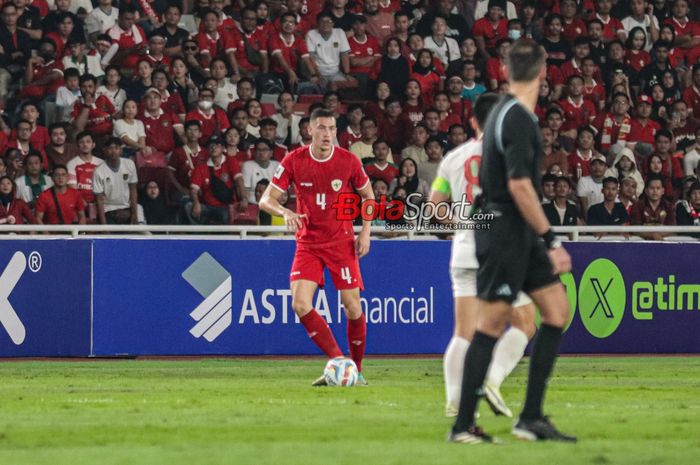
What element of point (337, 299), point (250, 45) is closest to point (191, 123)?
point (250, 45)

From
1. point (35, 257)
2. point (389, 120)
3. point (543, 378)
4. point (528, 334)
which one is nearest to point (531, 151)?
point (543, 378)

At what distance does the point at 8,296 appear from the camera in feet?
55.8

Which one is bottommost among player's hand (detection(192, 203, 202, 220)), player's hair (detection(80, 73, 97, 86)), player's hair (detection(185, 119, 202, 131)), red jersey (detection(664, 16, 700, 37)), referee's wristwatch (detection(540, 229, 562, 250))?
player's hand (detection(192, 203, 202, 220))

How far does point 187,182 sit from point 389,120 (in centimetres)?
342

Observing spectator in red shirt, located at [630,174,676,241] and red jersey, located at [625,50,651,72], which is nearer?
spectator in red shirt, located at [630,174,676,241]

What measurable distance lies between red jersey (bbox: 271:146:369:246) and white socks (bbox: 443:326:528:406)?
3429mm

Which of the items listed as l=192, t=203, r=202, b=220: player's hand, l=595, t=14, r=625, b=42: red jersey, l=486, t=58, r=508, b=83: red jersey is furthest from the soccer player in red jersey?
l=595, t=14, r=625, b=42: red jersey

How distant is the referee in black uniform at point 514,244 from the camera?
25.0 feet

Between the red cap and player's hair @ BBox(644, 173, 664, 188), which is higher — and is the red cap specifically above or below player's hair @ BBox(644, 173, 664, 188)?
above

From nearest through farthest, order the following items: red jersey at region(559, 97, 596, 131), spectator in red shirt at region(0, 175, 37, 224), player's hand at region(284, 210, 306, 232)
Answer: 1. player's hand at region(284, 210, 306, 232)
2. spectator in red shirt at region(0, 175, 37, 224)
3. red jersey at region(559, 97, 596, 131)

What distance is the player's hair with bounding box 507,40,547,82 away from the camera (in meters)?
7.81

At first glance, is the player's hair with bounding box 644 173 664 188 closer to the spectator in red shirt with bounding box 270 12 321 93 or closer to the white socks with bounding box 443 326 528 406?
the spectator in red shirt with bounding box 270 12 321 93

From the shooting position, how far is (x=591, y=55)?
24125 mm

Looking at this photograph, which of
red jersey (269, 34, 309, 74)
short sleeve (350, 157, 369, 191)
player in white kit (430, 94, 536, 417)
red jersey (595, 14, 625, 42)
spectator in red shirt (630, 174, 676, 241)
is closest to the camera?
player in white kit (430, 94, 536, 417)
